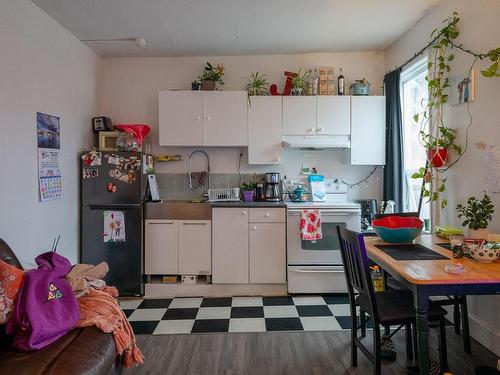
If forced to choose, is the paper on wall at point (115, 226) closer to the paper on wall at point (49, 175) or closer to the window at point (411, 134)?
the paper on wall at point (49, 175)

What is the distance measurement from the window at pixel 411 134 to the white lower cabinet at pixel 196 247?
208cm

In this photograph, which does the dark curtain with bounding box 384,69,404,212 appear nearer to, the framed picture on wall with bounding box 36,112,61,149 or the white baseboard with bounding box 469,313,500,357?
the white baseboard with bounding box 469,313,500,357

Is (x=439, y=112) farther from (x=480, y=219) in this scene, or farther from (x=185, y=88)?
(x=185, y=88)

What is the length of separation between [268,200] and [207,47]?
1.82 meters

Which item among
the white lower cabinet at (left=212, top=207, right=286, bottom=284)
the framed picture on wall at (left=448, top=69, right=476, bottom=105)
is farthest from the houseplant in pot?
the white lower cabinet at (left=212, top=207, right=286, bottom=284)

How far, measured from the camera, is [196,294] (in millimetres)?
3654

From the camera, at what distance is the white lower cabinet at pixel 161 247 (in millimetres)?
3664

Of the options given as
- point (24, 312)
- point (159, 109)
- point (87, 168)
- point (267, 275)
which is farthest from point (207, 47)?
point (24, 312)

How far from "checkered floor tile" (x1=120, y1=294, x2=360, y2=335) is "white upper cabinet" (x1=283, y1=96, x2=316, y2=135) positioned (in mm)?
1801

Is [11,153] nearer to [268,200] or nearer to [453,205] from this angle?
[268,200]

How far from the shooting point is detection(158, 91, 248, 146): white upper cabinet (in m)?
3.83

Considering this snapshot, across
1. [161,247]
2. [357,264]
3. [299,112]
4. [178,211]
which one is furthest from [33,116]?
[357,264]

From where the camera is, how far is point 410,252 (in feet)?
7.02

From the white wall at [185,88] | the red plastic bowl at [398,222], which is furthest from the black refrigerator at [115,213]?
the red plastic bowl at [398,222]
